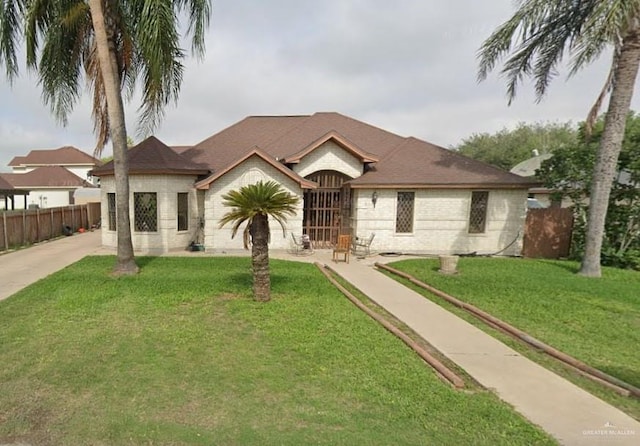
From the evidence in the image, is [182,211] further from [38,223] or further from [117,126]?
[38,223]

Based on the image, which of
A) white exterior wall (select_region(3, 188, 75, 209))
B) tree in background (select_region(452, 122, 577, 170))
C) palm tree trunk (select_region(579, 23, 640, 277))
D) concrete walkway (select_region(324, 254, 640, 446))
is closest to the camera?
concrete walkway (select_region(324, 254, 640, 446))

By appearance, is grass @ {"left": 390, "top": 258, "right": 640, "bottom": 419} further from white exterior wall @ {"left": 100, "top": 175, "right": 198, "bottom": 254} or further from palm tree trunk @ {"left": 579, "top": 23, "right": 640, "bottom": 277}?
white exterior wall @ {"left": 100, "top": 175, "right": 198, "bottom": 254}

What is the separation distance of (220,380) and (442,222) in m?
11.4

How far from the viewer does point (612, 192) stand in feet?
38.2

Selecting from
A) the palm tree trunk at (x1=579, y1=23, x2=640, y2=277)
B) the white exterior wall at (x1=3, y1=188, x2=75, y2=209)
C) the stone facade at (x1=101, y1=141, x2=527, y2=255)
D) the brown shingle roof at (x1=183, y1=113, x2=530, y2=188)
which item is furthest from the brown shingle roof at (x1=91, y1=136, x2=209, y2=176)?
the white exterior wall at (x1=3, y1=188, x2=75, y2=209)

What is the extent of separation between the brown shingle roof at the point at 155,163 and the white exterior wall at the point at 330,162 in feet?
13.7

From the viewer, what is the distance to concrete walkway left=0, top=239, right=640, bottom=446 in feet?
10.8

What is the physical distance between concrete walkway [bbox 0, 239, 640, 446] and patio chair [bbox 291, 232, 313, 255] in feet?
11.7

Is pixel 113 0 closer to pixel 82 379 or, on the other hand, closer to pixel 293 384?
pixel 82 379

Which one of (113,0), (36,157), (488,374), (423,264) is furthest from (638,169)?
(36,157)

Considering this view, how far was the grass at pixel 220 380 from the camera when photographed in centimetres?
312

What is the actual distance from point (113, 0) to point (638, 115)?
43435 mm

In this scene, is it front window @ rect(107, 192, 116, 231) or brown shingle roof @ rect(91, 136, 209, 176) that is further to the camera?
front window @ rect(107, 192, 116, 231)

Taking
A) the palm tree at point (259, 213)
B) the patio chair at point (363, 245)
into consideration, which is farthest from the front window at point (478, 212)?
the palm tree at point (259, 213)
